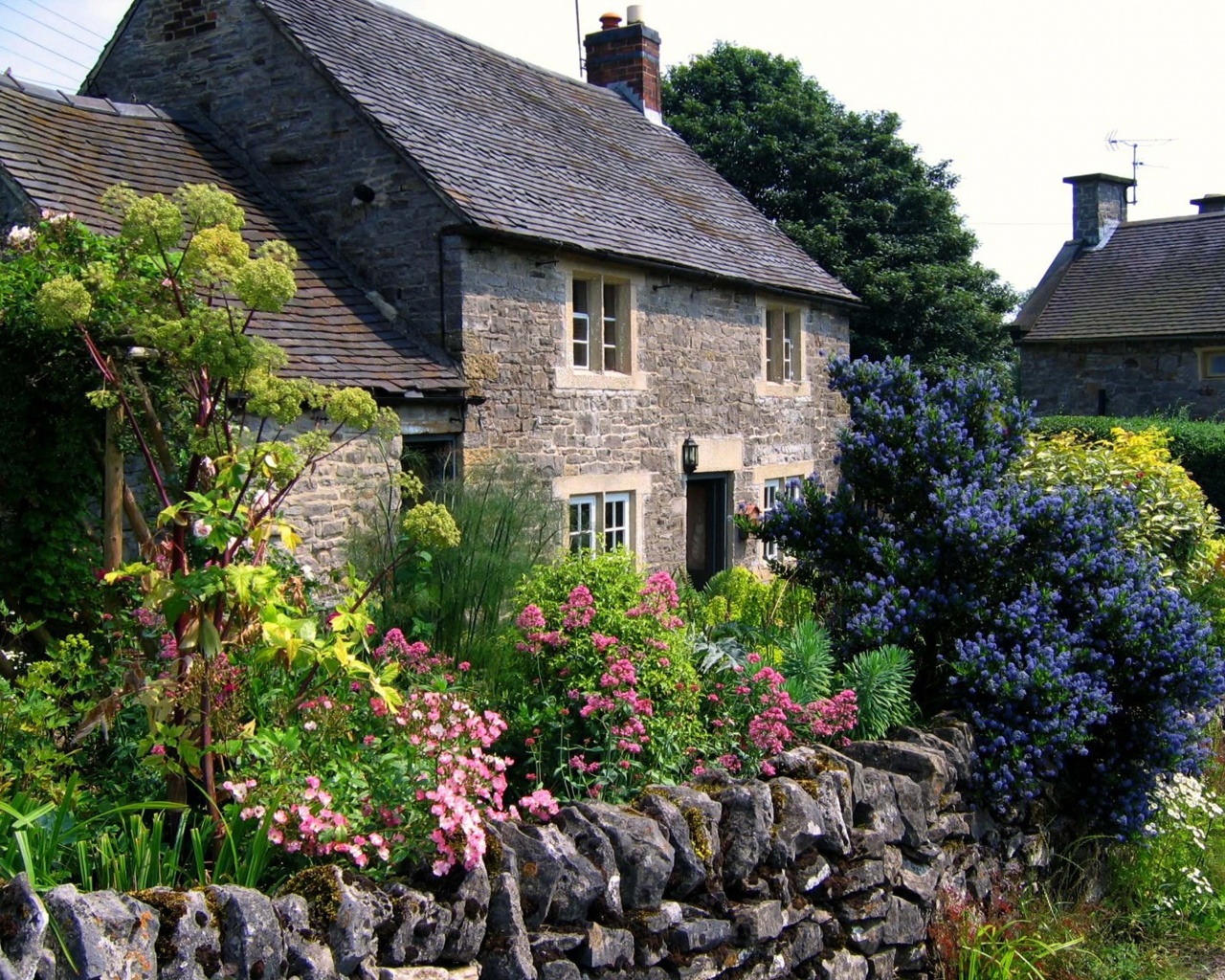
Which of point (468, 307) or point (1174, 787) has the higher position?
point (468, 307)

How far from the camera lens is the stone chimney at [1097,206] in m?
30.1

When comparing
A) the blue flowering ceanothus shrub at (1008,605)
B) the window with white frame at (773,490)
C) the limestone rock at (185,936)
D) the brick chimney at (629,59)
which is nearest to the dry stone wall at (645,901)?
the limestone rock at (185,936)

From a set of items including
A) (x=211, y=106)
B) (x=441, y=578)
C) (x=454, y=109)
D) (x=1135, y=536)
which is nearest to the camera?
(x=441, y=578)

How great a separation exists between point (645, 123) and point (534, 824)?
1736 centimetres

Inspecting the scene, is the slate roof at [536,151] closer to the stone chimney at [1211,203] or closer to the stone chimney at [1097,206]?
the stone chimney at [1097,206]

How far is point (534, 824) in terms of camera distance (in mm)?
4836

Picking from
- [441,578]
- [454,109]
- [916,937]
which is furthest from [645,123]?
[916,937]

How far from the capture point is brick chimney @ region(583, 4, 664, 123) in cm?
2066

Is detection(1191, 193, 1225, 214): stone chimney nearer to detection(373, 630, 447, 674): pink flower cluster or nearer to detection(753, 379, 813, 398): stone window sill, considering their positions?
detection(753, 379, 813, 398): stone window sill

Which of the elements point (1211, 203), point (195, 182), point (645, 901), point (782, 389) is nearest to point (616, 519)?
point (782, 389)

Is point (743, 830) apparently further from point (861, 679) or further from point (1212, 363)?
point (1212, 363)

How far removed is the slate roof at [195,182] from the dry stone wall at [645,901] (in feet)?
21.1

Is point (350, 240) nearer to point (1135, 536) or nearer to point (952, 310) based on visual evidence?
point (1135, 536)

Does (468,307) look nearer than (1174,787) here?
No
